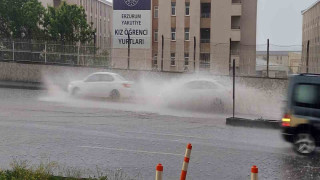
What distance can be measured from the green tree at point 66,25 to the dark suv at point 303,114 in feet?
135

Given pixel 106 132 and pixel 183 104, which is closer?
pixel 106 132

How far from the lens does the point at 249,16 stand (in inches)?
2199

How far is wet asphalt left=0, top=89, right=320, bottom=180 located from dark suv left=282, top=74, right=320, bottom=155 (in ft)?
1.28

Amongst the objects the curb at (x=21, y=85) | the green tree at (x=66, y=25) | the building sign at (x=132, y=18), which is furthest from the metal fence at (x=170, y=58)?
the green tree at (x=66, y=25)

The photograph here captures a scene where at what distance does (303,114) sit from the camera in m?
12.0

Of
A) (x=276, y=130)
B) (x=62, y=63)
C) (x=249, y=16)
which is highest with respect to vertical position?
(x=249, y=16)

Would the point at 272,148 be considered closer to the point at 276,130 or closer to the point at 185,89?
the point at 276,130

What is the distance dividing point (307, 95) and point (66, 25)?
44431 millimetres

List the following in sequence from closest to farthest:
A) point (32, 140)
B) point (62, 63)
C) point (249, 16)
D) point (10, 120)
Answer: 1. point (32, 140)
2. point (10, 120)
3. point (62, 63)
4. point (249, 16)

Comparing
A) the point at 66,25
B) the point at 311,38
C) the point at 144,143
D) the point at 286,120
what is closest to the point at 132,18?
the point at 66,25

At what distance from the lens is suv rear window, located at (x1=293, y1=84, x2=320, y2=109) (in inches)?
469

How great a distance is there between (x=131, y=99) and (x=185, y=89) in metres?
3.48

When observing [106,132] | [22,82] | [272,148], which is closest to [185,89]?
[106,132]

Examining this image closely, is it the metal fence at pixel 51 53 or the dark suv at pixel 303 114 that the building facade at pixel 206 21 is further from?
the dark suv at pixel 303 114
